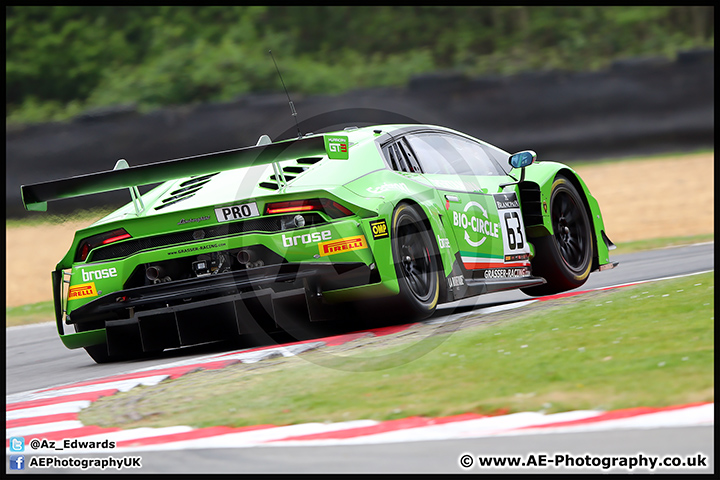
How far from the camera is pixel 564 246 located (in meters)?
7.84

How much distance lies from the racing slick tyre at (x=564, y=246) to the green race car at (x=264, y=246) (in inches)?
36.5

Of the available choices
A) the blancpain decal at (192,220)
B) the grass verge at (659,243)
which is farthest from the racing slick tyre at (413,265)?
the grass verge at (659,243)

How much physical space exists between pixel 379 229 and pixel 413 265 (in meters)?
0.47

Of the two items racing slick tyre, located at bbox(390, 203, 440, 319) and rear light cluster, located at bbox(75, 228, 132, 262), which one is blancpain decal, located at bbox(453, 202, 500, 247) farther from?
rear light cluster, located at bbox(75, 228, 132, 262)

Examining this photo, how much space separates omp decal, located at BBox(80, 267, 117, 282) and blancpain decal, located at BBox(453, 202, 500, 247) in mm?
2305

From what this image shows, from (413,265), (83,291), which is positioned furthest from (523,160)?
(83,291)

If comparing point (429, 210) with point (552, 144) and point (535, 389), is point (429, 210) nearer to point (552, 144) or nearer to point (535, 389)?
point (535, 389)

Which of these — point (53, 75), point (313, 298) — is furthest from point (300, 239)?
point (53, 75)

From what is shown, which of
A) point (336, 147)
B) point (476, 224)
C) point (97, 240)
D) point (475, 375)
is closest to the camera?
point (475, 375)

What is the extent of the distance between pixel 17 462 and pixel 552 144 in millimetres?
16350

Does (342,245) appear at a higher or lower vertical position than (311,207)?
lower

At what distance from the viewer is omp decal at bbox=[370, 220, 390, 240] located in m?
5.78

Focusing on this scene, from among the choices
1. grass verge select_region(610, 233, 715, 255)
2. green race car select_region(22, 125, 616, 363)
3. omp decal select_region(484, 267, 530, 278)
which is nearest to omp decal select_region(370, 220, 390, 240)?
green race car select_region(22, 125, 616, 363)

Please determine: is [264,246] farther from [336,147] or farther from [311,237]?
[336,147]
